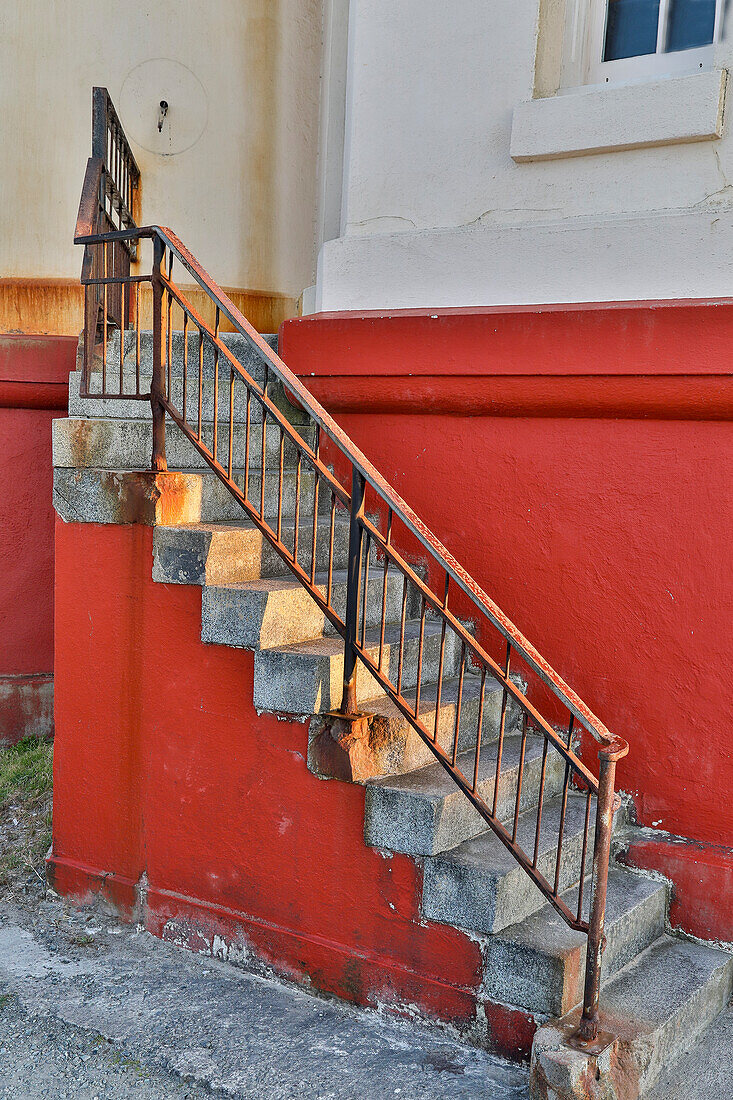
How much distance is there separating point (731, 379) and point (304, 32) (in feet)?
14.6

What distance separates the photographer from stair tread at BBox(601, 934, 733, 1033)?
334cm

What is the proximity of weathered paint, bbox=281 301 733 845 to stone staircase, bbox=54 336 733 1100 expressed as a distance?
0.37 metres

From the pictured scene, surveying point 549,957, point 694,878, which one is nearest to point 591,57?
point 694,878

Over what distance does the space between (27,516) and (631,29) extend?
4.22 m

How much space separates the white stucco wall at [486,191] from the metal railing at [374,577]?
1.08 m

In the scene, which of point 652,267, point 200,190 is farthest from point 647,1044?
point 200,190

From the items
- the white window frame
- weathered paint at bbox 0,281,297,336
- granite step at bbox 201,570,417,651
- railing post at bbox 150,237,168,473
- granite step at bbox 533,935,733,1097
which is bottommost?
granite step at bbox 533,935,733,1097

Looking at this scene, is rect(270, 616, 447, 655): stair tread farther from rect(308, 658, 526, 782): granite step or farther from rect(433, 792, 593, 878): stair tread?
rect(433, 792, 593, 878): stair tread

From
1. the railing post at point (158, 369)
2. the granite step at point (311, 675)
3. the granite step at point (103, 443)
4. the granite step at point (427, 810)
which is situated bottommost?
the granite step at point (427, 810)

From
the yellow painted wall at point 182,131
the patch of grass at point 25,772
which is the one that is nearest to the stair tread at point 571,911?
the patch of grass at point 25,772

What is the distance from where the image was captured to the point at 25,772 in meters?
5.57

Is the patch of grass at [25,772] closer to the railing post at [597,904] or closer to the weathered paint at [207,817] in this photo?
the weathered paint at [207,817]

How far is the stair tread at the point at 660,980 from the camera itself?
3.34m

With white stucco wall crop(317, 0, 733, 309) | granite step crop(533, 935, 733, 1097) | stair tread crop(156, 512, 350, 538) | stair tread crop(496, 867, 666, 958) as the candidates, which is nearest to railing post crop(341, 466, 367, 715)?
stair tread crop(156, 512, 350, 538)
